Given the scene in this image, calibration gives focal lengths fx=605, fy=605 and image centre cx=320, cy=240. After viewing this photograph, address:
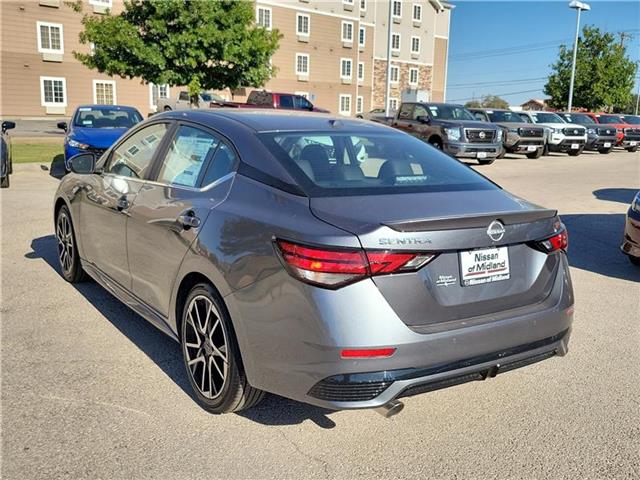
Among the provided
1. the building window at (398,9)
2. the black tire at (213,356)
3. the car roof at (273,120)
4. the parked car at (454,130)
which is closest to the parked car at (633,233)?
the car roof at (273,120)

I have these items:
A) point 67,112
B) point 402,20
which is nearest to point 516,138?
point 67,112

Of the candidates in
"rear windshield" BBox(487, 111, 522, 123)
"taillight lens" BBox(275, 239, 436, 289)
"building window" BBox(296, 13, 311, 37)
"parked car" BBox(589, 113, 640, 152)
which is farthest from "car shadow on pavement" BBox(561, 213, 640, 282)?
"building window" BBox(296, 13, 311, 37)

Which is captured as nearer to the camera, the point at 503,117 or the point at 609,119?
the point at 503,117

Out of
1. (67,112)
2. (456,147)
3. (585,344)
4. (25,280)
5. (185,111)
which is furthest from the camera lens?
(67,112)

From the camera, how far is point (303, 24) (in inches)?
2013

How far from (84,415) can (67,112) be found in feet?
141

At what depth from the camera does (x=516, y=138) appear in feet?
73.1

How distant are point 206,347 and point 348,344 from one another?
1.05 meters

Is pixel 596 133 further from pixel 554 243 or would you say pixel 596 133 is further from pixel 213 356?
pixel 213 356

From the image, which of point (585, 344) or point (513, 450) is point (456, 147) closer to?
point (585, 344)

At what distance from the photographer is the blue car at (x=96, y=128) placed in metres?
12.0

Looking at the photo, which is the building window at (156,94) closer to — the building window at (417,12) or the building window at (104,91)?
the building window at (104,91)

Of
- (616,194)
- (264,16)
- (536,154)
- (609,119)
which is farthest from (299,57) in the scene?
(616,194)

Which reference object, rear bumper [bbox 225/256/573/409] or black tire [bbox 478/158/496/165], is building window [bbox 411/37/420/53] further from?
rear bumper [bbox 225/256/573/409]
